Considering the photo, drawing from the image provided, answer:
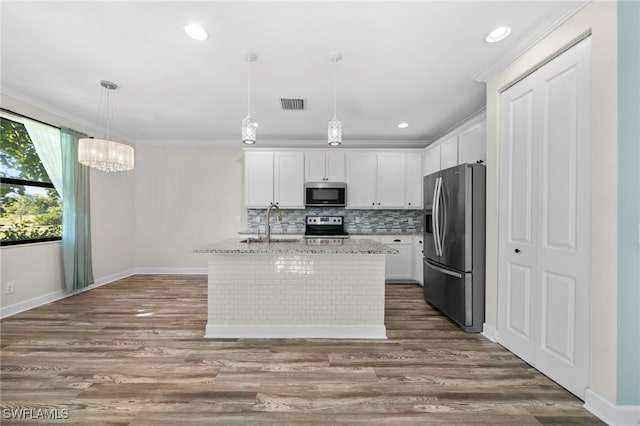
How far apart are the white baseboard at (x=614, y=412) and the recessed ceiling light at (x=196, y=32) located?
347 cm

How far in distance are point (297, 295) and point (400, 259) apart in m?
2.60

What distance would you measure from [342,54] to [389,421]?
263 centimetres

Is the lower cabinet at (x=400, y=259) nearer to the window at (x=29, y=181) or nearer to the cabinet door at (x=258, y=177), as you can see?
the cabinet door at (x=258, y=177)

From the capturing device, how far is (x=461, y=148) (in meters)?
3.54

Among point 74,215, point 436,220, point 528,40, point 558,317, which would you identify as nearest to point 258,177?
point 74,215

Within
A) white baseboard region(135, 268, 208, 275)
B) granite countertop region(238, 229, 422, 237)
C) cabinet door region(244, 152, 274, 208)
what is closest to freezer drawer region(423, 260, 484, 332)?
granite countertop region(238, 229, 422, 237)

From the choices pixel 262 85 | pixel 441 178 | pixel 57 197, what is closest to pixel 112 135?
pixel 57 197

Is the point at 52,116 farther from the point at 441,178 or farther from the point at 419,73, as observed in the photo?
the point at 441,178

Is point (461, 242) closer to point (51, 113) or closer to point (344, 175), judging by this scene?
point (344, 175)

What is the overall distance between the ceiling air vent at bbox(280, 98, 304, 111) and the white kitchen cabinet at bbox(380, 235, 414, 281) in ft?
8.13

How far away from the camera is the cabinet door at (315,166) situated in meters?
4.88

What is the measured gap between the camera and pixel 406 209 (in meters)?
4.96

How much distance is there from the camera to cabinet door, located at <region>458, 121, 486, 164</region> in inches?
122

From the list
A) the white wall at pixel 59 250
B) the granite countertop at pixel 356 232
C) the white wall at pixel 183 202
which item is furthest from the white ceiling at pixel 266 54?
the granite countertop at pixel 356 232
